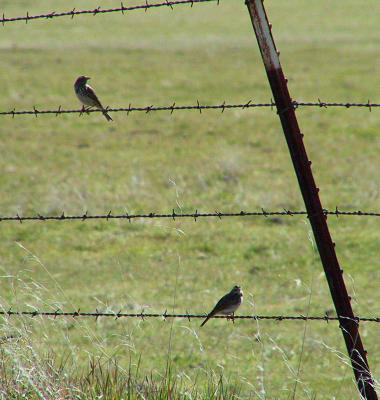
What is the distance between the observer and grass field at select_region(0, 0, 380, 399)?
7.34 meters

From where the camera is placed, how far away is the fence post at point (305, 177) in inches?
175

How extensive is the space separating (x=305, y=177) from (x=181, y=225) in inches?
321

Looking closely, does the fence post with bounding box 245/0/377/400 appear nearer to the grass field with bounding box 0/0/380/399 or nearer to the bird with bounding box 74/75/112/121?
the grass field with bounding box 0/0/380/399

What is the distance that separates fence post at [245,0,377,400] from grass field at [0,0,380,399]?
42cm

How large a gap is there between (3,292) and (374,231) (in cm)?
597

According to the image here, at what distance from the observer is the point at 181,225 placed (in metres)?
12.6

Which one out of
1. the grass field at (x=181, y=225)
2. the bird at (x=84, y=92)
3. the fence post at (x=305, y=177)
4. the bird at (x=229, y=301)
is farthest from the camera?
the bird at (x=84, y=92)

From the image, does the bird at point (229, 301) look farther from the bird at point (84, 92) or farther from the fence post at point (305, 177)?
the bird at point (84, 92)

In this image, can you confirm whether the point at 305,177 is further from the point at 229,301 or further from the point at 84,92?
the point at 84,92

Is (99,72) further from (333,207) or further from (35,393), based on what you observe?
(35,393)

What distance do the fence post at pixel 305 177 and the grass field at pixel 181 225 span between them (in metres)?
0.42

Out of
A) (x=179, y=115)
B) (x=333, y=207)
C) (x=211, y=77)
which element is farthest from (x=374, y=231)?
(x=211, y=77)

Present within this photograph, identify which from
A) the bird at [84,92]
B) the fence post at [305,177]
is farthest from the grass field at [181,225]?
the bird at [84,92]

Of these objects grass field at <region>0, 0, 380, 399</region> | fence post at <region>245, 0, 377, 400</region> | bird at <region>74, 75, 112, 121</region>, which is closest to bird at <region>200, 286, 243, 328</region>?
grass field at <region>0, 0, 380, 399</region>
